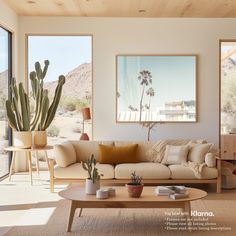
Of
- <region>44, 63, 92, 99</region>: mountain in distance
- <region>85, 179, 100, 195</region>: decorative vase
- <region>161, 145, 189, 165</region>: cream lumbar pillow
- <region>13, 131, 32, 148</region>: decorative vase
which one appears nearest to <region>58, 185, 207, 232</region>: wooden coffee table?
<region>85, 179, 100, 195</region>: decorative vase

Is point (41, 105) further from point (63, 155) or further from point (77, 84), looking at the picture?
point (63, 155)

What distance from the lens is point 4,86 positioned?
7410 mm

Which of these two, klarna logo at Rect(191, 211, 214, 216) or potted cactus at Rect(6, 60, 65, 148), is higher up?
potted cactus at Rect(6, 60, 65, 148)

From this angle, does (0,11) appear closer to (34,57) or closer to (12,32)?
(12,32)

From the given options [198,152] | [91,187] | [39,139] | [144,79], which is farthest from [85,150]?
[91,187]

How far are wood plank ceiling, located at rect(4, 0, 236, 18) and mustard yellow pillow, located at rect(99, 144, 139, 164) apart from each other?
229 centimetres

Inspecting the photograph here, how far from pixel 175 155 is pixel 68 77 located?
2770 millimetres

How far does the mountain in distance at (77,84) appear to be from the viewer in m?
8.12

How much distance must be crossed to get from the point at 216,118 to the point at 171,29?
1.81 meters

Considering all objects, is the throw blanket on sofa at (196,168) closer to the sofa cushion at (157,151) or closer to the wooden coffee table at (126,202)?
the sofa cushion at (157,151)

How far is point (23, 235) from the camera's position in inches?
165

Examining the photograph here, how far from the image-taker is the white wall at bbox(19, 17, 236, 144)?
7.98 m

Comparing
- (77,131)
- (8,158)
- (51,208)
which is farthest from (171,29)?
(51,208)

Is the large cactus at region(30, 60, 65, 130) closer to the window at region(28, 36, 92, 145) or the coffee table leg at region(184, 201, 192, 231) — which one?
the window at region(28, 36, 92, 145)
